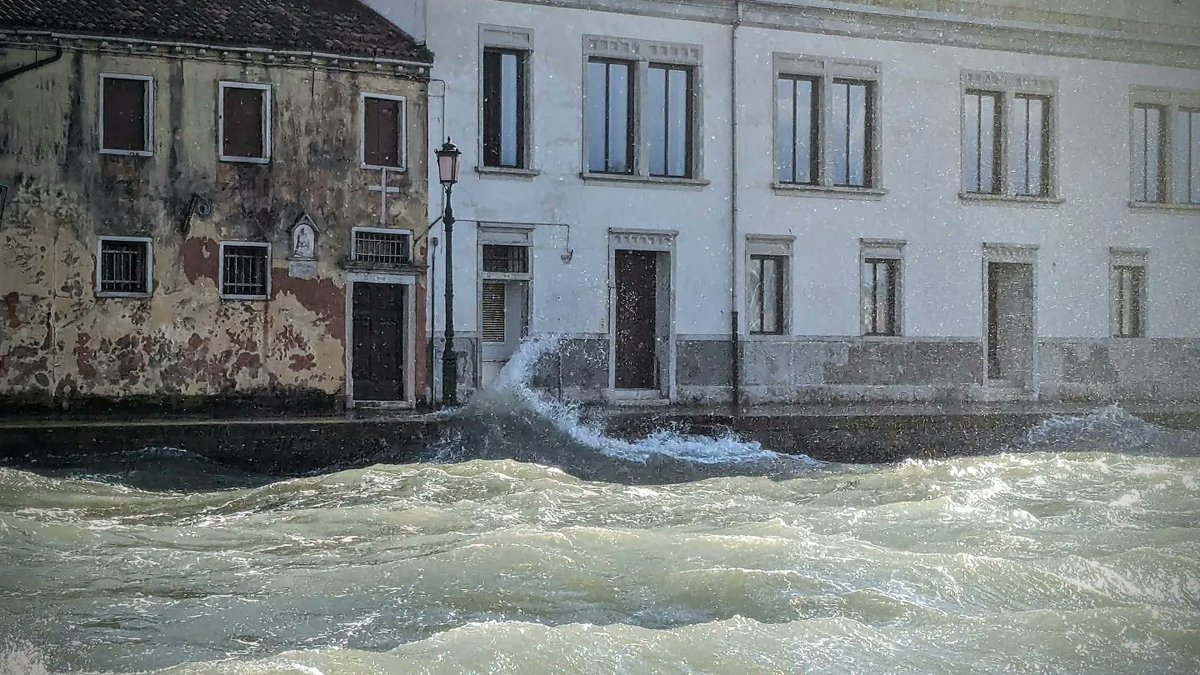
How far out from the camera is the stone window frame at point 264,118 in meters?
9.76

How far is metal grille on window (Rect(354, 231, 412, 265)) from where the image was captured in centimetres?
1026

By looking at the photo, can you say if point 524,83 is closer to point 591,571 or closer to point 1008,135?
point 1008,135

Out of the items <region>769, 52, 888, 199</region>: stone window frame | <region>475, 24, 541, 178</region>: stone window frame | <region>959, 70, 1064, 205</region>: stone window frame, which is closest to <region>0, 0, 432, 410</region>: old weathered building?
<region>475, 24, 541, 178</region>: stone window frame

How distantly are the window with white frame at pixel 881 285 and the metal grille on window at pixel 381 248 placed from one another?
3.89 metres

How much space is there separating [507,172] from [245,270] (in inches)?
83.6

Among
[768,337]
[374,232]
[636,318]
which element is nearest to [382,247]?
[374,232]

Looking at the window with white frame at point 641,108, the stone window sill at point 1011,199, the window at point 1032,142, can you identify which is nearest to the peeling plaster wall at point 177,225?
the window with white frame at point 641,108

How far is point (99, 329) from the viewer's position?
9.27 m

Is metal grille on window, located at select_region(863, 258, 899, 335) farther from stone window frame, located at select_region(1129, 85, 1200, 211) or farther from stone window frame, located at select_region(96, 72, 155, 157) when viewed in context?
stone window frame, located at select_region(96, 72, 155, 157)

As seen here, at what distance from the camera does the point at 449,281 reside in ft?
31.8

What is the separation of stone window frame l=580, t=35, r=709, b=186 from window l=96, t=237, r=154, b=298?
11.0 feet

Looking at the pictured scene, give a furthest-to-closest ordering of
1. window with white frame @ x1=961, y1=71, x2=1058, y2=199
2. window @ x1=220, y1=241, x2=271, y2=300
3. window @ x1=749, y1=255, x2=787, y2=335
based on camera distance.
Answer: window with white frame @ x1=961, y1=71, x2=1058, y2=199 → window @ x1=749, y1=255, x2=787, y2=335 → window @ x1=220, y1=241, x2=271, y2=300

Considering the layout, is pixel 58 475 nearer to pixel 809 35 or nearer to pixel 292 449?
pixel 292 449

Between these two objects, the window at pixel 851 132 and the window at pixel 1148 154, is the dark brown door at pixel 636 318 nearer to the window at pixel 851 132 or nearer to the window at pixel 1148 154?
the window at pixel 851 132
